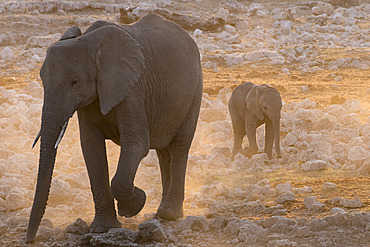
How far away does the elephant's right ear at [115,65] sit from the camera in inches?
221

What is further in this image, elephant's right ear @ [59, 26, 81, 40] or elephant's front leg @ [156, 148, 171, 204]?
elephant's front leg @ [156, 148, 171, 204]

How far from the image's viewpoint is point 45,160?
539 centimetres

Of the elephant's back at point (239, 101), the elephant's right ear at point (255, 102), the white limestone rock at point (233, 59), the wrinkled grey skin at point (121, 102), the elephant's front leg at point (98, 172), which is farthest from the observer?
the white limestone rock at point (233, 59)

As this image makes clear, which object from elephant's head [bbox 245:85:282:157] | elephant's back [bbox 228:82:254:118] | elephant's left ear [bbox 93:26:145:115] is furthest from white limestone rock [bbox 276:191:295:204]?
elephant's back [bbox 228:82:254:118]

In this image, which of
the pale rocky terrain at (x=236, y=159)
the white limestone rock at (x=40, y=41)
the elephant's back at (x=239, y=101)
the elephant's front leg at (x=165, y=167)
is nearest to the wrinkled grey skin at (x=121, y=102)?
the elephant's front leg at (x=165, y=167)

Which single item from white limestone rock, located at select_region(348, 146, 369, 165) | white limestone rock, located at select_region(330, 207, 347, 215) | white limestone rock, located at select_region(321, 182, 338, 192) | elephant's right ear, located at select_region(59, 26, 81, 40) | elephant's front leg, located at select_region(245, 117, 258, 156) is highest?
elephant's right ear, located at select_region(59, 26, 81, 40)

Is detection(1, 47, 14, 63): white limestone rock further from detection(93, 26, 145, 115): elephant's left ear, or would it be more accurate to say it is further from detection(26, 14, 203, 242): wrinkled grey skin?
detection(93, 26, 145, 115): elephant's left ear

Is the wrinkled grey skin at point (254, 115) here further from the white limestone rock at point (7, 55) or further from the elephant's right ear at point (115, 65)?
the white limestone rock at point (7, 55)

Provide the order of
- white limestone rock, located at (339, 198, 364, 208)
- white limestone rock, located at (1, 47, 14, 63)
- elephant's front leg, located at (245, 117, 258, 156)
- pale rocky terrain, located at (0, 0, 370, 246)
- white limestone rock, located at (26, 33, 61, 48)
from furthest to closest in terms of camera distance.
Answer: white limestone rock, located at (26, 33, 61, 48) → white limestone rock, located at (1, 47, 14, 63) → elephant's front leg, located at (245, 117, 258, 156) → white limestone rock, located at (339, 198, 364, 208) → pale rocky terrain, located at (0, 0, 370, 246)

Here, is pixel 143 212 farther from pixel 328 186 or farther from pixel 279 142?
pixel 279 142

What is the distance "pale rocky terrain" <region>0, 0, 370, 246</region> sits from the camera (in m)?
5.70

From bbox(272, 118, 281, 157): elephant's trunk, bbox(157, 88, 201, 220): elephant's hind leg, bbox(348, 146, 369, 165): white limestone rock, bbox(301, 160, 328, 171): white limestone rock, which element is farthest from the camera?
bbox(272, 118, 281, 157): elephant's trunk

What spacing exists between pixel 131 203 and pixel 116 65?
1.09 m

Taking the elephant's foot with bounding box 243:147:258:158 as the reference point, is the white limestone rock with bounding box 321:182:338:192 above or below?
above
